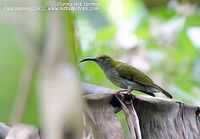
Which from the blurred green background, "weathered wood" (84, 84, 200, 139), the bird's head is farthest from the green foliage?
the blurred green background

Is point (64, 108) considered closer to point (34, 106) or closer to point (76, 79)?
point (76, 79)

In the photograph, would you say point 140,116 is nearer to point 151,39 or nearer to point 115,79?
point 115,79

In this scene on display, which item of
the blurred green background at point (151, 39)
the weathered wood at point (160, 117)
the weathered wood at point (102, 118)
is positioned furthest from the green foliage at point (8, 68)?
the blurred green background at point (151, 39)

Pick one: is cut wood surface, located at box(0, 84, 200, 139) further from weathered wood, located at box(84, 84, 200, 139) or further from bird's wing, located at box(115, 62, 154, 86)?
bird's wing, located at box(115, 62, 154, 86)

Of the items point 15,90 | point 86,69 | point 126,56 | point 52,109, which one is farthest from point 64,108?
point 126,56

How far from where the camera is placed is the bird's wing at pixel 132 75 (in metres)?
2.47

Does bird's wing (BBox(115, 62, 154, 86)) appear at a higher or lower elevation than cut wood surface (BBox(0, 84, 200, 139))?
higher

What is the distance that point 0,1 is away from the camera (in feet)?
3.84

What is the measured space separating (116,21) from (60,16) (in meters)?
2.93

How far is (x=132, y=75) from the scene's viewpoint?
8.28 feet

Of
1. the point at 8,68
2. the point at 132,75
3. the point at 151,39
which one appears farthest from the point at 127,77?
the point at 8,68

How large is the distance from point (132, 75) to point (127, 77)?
0.03m

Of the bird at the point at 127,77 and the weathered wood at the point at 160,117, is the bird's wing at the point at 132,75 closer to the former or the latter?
the bird at the point at 127,77

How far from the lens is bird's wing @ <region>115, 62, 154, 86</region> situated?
2.47m
